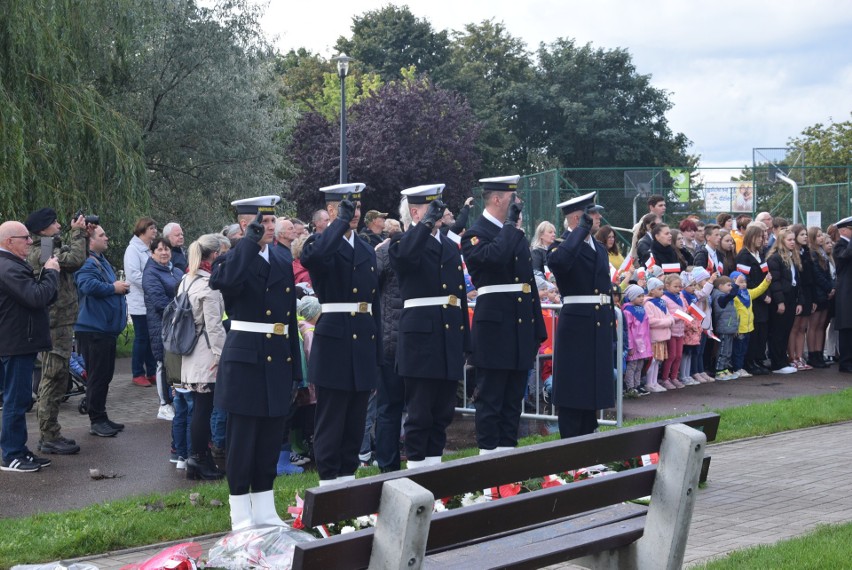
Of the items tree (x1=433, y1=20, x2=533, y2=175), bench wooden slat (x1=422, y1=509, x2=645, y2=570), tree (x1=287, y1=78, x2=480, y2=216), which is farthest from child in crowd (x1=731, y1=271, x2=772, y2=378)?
tree (x1=433, y1=20, x2=533, y2=175)

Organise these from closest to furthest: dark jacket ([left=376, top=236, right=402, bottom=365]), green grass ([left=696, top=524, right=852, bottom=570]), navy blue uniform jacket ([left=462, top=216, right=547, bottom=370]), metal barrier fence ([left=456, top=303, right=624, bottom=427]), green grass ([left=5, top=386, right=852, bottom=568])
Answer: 1. green grass ([left=696, top=524, right=852, bottom=570])
2. green grass ([left=5, top=386, right=852, bottom=568])
3. navy blue uniform jacket ([left=462, top=216, right=547, bottom=370])
4. dark jacket ([left=376, top=236, right=402, bottom=365])
5. metal barrier fence ([left=456, top=303, right=624, bottom=427])

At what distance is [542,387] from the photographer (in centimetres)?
1179

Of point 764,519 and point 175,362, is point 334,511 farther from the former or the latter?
point 175,362

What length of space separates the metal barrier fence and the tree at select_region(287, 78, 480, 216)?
107 ft

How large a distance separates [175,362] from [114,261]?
10.2 meters

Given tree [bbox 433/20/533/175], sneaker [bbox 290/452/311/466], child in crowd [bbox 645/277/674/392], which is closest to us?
sneaker [bbox 290/452/311/466]

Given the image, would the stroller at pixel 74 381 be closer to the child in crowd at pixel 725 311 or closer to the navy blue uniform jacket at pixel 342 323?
the navy blue uniform jacket at pixel 342 323

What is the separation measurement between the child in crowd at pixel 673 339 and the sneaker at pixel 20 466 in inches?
309

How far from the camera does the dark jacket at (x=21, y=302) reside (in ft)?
29.1

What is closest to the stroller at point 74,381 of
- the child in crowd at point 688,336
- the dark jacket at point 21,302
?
the dark jacket at point 21,302

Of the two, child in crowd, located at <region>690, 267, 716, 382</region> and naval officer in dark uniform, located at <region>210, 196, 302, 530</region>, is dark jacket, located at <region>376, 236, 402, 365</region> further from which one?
child in crowd, located at <region>690, 267, 716, 382</region>

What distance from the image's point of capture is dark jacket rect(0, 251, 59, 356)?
8.88 metres

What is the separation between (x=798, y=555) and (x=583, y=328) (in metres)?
2.85

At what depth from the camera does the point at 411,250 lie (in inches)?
300
